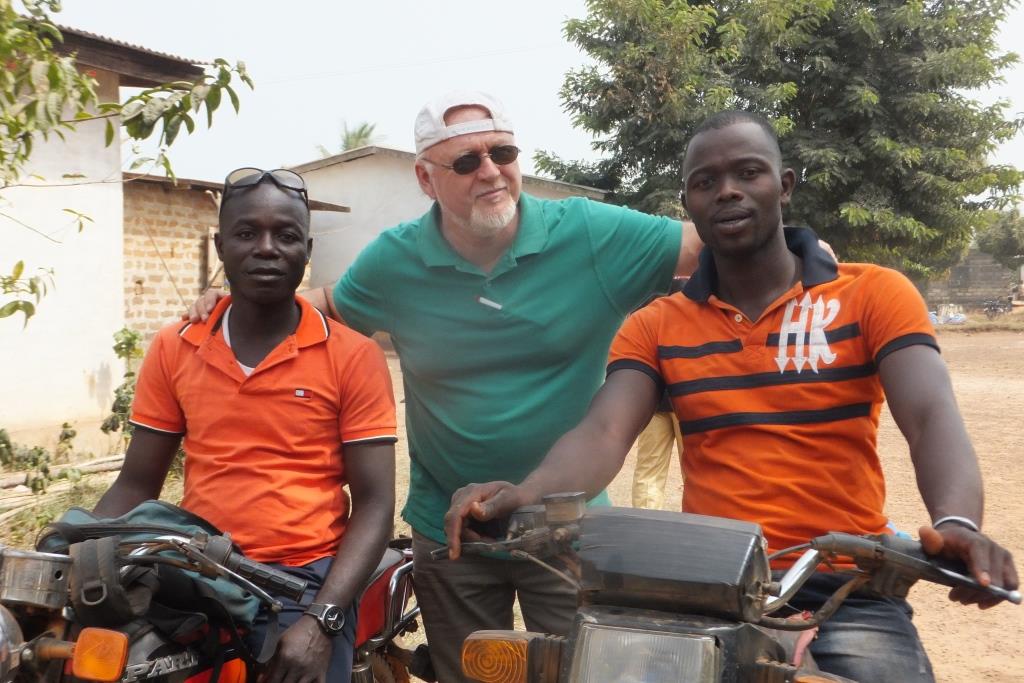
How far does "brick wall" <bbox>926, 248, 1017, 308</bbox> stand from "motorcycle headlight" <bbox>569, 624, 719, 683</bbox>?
42564 mm

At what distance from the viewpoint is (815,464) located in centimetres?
209

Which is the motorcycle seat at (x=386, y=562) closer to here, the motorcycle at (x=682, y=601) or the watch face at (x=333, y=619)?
the watch face at (x=333, y=619)

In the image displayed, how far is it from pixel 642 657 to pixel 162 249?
1322 cm

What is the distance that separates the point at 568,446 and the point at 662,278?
3.55ft

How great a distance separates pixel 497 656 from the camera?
Result: 160 cm

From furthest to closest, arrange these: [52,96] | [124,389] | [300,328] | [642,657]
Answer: [124,389], [52,96], [300,328], [642,657]

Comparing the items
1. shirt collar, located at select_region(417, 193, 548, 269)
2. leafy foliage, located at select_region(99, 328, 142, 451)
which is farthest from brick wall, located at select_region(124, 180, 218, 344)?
shirt collar, located at select_region(417, 193, 548, 269)

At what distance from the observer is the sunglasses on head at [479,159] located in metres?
3.08

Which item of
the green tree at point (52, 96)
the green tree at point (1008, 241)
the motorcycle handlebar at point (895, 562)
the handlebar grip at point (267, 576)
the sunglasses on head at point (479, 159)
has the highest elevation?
the green tree at point (1008, 241)

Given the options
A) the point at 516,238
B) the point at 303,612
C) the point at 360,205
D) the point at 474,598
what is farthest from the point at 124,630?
the point at 360,205

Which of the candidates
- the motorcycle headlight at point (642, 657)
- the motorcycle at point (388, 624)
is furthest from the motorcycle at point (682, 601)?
the motorcycle at point (388, 624)

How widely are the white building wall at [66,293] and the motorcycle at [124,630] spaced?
25.7 feet

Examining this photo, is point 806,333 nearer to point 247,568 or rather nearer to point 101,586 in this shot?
point 247,568

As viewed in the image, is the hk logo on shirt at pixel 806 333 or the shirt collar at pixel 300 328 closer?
the hk logo on shirt at pixel 806 333
